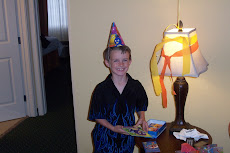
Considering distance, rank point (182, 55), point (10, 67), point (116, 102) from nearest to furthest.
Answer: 1. point (182, 55)
2. point (116, 102)
3. point (10, 67)

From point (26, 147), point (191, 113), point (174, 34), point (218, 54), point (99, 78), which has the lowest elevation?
point (26, 147)

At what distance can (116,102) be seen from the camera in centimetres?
173

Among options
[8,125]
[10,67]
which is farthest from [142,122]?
[10,67]

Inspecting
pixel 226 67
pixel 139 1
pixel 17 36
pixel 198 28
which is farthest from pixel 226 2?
pixel 17 36

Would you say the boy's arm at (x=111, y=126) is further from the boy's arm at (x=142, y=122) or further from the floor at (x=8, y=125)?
the floor at (x=8, y=125)

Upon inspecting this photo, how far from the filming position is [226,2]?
6.25 ft

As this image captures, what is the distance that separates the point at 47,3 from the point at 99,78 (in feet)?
20.6

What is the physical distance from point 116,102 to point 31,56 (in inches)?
86.7

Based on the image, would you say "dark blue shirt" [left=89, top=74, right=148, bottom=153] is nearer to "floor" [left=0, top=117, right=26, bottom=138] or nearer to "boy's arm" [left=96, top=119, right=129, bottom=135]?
"boy's arm" [left=96, top=119, right=129, bottom=135]

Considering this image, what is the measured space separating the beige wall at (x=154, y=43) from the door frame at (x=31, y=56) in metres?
1.56

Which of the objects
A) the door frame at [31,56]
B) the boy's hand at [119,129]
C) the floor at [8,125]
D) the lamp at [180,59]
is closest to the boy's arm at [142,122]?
the boy's hand at [119,129]

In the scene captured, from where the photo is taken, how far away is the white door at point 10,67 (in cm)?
339

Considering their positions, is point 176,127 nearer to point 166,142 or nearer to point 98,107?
point 166,142

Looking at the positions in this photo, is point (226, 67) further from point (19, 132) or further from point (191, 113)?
point (19, 132)
